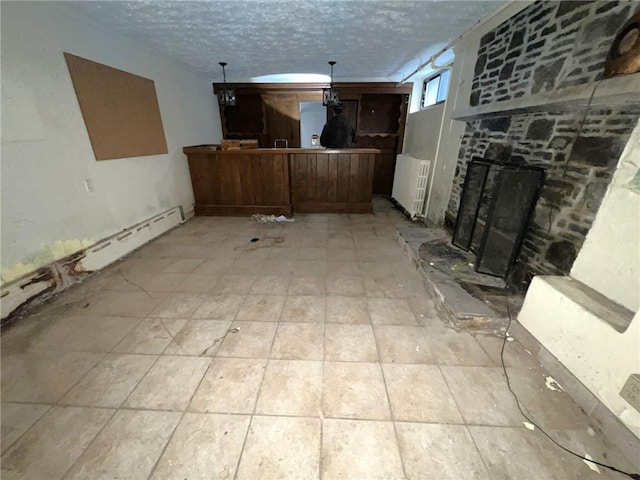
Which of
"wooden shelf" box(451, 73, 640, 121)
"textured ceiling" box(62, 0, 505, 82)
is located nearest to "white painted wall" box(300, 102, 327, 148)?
"textured ceiling" box(62, 0, 505, 82)

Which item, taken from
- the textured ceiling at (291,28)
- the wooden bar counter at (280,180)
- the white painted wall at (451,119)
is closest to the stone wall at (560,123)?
the white painted wall at (451,119)

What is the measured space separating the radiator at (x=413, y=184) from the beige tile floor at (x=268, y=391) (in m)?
2.29

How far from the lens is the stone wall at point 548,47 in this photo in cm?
154

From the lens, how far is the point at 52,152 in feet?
7.21

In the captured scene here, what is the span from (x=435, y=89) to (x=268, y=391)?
5240 mm

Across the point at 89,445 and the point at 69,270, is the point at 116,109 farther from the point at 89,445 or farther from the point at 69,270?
the point at 89,445

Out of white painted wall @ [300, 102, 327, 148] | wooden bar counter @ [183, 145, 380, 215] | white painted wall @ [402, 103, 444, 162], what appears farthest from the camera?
white painted wall @ [300, 102, 327, 148]

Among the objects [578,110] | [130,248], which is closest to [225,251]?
[130,248]

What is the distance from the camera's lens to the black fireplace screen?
6.68 ft

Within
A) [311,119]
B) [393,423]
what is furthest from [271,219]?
[311,119]

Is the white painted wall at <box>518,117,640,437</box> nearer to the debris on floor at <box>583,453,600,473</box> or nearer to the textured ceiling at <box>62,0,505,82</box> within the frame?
the debris on floor at <box>583,453,600,473</box>

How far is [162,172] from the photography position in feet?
12.0

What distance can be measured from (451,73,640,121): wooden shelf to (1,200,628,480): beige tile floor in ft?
5.23

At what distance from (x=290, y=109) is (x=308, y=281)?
4.64 meters
